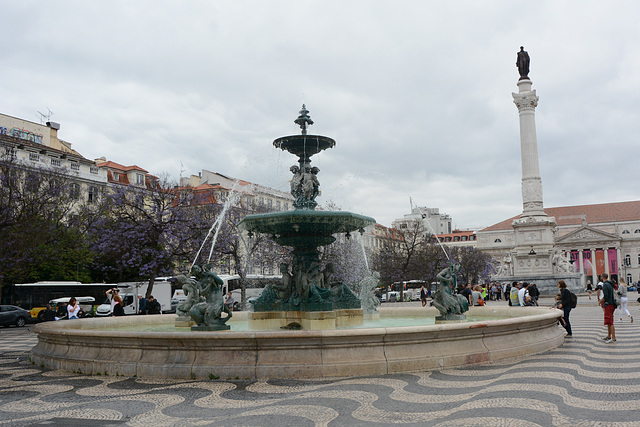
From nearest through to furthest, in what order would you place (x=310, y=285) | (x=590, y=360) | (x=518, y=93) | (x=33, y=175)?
1. (x=590, y=360)
2. (x=310, y=285)
3. (x=33, y=175)
4. (x=518, y=93)

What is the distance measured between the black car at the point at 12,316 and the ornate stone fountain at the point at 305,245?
19.8 metres

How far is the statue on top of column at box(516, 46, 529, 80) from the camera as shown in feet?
140

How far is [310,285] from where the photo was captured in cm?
1182

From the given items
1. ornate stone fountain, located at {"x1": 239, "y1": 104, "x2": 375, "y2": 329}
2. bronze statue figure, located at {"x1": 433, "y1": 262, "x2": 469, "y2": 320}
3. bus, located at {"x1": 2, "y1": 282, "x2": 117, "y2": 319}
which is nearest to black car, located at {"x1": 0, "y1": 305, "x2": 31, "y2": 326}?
bus, located at {"x1": 2, "y1": 282, "x2": 117, "y2": 319}

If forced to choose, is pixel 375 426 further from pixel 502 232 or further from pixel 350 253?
pixel 502 232

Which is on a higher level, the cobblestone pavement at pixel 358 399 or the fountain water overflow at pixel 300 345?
the fountain water overflow at pixel 300 345

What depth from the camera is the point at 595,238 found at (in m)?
100

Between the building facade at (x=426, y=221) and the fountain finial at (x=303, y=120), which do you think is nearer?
the fountain finial at (x=303, y=120)

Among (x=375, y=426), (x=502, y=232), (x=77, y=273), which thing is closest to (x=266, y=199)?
(x=77, y=273)

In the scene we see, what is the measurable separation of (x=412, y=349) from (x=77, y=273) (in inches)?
1396

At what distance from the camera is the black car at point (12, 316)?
26.3 metres

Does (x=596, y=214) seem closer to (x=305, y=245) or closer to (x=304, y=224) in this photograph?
A: (x=305, y=245)

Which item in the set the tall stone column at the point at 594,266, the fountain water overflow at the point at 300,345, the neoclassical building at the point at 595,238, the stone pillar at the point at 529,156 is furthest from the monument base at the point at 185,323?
the tall stone column at the point at 594,266

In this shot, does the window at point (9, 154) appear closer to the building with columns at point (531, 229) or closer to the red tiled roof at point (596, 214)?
the building with columns at point (531, 229)
